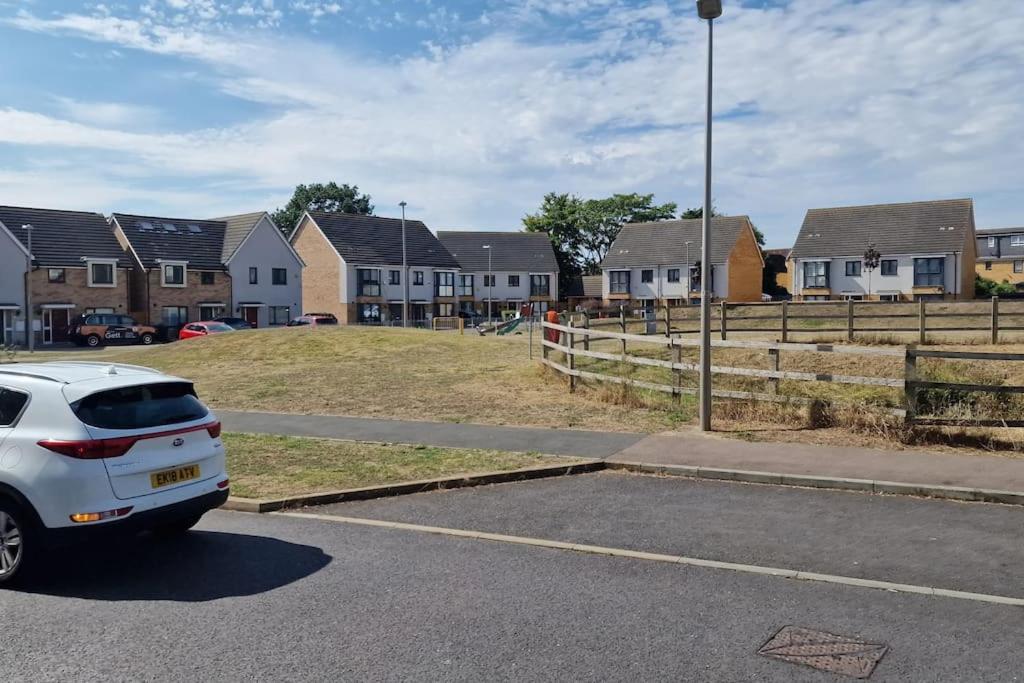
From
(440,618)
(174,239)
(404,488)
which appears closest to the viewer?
(440,618)

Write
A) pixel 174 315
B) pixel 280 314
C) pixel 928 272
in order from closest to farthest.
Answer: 1. pixel 174 315
2. pixel 928 272
3. pixel 280 314

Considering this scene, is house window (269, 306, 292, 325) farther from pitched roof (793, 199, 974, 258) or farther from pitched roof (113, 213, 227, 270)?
pitched roof (793, 199, 974, 258)

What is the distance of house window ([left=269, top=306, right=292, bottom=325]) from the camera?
2630 inches

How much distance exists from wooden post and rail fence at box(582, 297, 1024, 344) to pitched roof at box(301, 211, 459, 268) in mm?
37852

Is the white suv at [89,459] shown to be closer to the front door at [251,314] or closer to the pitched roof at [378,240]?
the front door at [251,314]

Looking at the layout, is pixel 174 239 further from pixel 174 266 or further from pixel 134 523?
pixel 134 523

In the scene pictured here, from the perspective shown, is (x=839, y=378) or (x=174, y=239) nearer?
(x=839, y=378)

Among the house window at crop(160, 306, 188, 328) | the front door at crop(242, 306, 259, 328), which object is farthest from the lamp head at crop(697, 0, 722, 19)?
the front door at crop(242, 306, 259, 328)

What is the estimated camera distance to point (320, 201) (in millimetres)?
107875

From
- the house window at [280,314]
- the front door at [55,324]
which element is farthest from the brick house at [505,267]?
the front door at [55,324]

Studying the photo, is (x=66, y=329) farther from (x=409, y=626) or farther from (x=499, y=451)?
(x=409, y=626)

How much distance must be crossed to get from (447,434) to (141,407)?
6.34 m

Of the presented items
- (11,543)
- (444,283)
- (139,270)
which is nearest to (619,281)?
(444,283)

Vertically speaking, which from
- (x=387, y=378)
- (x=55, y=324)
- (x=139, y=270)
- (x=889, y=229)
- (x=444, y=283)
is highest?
(x=889, y=229)
